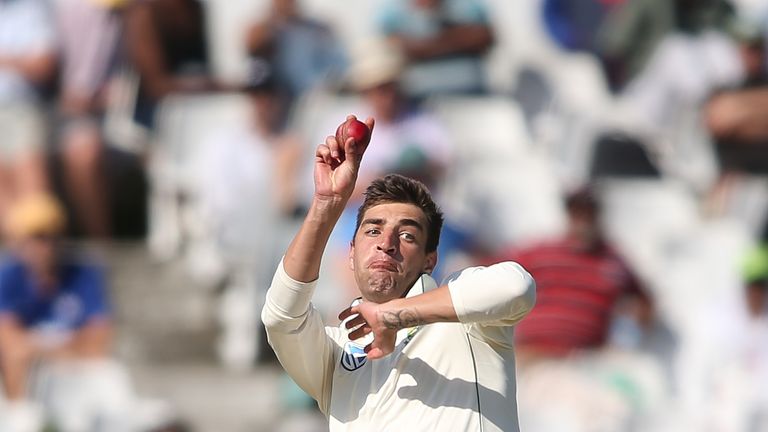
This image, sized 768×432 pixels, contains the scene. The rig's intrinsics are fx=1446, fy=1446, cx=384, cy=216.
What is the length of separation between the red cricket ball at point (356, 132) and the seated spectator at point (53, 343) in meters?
5.01

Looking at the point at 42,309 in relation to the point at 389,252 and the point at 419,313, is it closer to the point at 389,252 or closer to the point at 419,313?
the point at 389,252

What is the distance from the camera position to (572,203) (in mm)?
8250

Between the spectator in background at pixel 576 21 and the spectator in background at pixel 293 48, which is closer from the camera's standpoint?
the spectator in background at pixel 293 48

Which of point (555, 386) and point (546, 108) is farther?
point (546, 108)

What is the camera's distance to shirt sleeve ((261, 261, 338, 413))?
369 cm

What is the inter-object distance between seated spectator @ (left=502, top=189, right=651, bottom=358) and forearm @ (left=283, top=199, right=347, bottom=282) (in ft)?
14.6

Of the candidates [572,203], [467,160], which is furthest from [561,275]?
[467,160]

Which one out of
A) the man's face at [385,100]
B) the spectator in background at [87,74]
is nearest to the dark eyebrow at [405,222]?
the man's face at [385,100]

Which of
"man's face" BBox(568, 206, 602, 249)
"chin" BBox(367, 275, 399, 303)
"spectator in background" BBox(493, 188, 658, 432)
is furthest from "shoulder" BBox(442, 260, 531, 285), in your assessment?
"man's face" BBox(568, 206, 602, 249)

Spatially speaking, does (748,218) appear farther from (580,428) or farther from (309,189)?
(309,189)

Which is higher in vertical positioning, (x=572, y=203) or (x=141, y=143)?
(x=572, y=203)

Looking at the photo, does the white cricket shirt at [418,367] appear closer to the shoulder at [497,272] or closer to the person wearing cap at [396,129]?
the shoulder at [497,272]

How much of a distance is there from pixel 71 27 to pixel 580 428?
4.15 metres

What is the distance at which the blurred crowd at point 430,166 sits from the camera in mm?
8211
